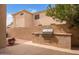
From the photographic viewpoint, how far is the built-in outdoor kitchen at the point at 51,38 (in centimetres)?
247

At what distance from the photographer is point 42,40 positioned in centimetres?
252

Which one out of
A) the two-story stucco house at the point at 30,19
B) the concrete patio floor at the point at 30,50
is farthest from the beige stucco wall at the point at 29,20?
the concrete patio floor at the point at 30,50

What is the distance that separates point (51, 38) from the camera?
2510 mm

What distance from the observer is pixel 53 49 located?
97.4 inches

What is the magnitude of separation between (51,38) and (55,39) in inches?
2.5

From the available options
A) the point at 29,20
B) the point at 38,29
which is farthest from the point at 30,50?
the point at 29,20

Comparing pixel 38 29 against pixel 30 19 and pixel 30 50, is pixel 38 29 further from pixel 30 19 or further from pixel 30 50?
pixel 30 50

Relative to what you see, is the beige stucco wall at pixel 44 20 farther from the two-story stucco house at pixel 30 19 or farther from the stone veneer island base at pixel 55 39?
the stone veneer island base at pixel 55 39

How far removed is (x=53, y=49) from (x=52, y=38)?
16 cm

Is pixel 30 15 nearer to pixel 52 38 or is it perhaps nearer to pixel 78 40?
pixel 52 38

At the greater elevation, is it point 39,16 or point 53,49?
point 39,16
